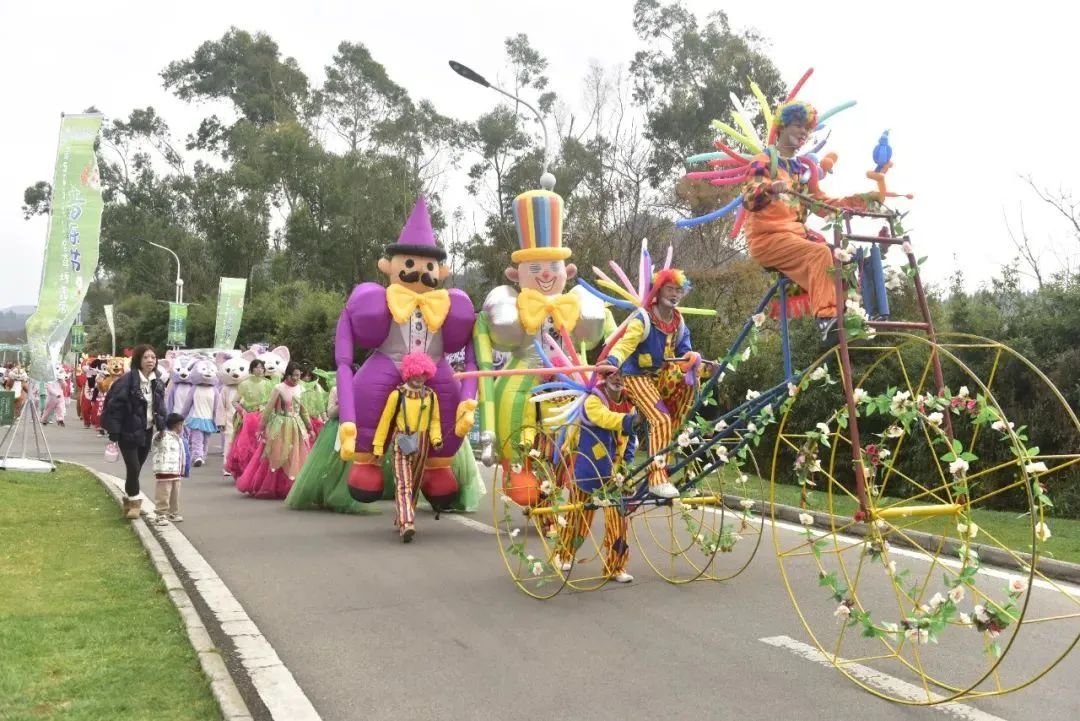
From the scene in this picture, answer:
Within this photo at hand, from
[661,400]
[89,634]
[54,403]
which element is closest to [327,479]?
[661,400]

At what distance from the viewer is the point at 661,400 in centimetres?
637

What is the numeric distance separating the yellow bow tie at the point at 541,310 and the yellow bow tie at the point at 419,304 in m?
0.72

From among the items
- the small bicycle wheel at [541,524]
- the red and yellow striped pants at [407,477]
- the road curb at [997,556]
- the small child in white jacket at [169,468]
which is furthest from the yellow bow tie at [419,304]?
the road curb at [997,556]

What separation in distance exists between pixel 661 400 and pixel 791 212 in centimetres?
181

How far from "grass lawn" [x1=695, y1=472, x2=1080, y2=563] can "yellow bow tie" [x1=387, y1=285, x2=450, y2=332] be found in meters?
4.02

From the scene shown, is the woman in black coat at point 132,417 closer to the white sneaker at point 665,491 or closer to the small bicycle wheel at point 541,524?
the small bicycle wheel at point 541,524

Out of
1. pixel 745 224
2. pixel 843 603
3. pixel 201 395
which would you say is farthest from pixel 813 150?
pixel 201 395

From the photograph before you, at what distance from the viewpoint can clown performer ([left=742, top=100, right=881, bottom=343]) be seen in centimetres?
460

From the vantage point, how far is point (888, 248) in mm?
4504

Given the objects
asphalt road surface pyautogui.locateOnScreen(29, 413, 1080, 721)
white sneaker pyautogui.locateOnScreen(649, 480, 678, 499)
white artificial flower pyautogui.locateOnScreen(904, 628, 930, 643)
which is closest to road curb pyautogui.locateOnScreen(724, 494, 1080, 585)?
asphalt road surface pyautogui.locateOnScreen(29, 413, 1080, 721)

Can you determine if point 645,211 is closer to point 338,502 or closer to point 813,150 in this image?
point 338,502

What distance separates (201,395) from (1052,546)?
1301 cm

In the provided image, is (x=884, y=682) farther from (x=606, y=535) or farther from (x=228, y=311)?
(x=228, y=311)

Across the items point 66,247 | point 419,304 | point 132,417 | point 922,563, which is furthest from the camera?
point 66,247
